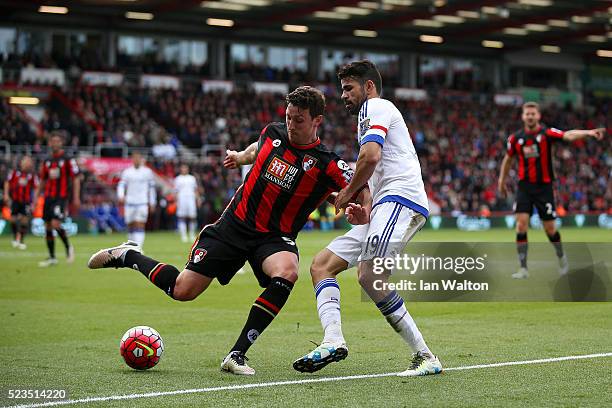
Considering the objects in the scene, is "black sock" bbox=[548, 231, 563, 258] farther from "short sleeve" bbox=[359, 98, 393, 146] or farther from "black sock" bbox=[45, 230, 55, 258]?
"black sock" bbox=[45, 230, 55, 258]

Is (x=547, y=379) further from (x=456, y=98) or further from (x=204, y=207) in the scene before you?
(x=456, y=98)

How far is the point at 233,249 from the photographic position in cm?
762

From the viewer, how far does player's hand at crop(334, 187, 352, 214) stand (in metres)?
7.12

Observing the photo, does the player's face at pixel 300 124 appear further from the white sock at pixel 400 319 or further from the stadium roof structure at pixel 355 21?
the stadium roof structure at pixel 355 21

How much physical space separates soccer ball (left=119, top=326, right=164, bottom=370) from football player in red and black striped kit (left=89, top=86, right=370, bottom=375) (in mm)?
441

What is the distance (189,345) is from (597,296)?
23.1 ft

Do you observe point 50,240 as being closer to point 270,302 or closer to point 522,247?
point 522,247

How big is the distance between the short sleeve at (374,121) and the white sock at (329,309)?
1070 millimetres

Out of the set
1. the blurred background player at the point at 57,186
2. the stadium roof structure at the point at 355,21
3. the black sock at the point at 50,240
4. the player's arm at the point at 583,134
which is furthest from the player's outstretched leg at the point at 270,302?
the stadium roof structure at the point at 355,21

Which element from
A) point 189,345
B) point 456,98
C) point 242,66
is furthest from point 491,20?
point 189,345

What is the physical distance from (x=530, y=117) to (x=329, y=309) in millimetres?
Result: 8758

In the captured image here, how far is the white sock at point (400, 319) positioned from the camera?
23.6 feet

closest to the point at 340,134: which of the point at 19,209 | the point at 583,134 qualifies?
the point at 19,209

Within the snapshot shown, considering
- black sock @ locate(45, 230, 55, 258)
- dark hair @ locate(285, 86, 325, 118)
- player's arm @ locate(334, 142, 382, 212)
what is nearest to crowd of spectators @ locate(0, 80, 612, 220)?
black sock @ locate(45, 230, 55, 258)
